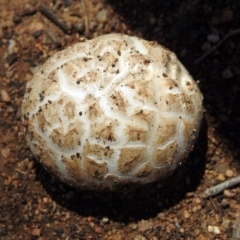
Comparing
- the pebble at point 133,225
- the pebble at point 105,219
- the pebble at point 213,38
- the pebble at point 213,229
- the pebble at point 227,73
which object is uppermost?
the pebble at point 213,38

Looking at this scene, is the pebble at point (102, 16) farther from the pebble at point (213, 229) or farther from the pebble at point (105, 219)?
the pebble at point (213, 229)

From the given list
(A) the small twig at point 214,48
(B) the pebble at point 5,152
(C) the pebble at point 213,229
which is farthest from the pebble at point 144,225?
(A) the small twig at point 214,48

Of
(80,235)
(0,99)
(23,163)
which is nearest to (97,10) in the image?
→ (0,99)

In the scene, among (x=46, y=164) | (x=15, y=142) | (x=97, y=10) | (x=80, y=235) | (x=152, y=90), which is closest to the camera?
(x=152, y=90)

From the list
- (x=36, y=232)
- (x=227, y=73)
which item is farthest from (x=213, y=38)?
(x=36, y=232)

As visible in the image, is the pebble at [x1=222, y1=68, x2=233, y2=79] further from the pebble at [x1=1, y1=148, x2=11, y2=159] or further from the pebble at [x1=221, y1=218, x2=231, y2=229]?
the pebble at [x1=1, y1=148, x2=11, y2=159]

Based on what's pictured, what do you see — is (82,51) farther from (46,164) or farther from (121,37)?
(46,164)
